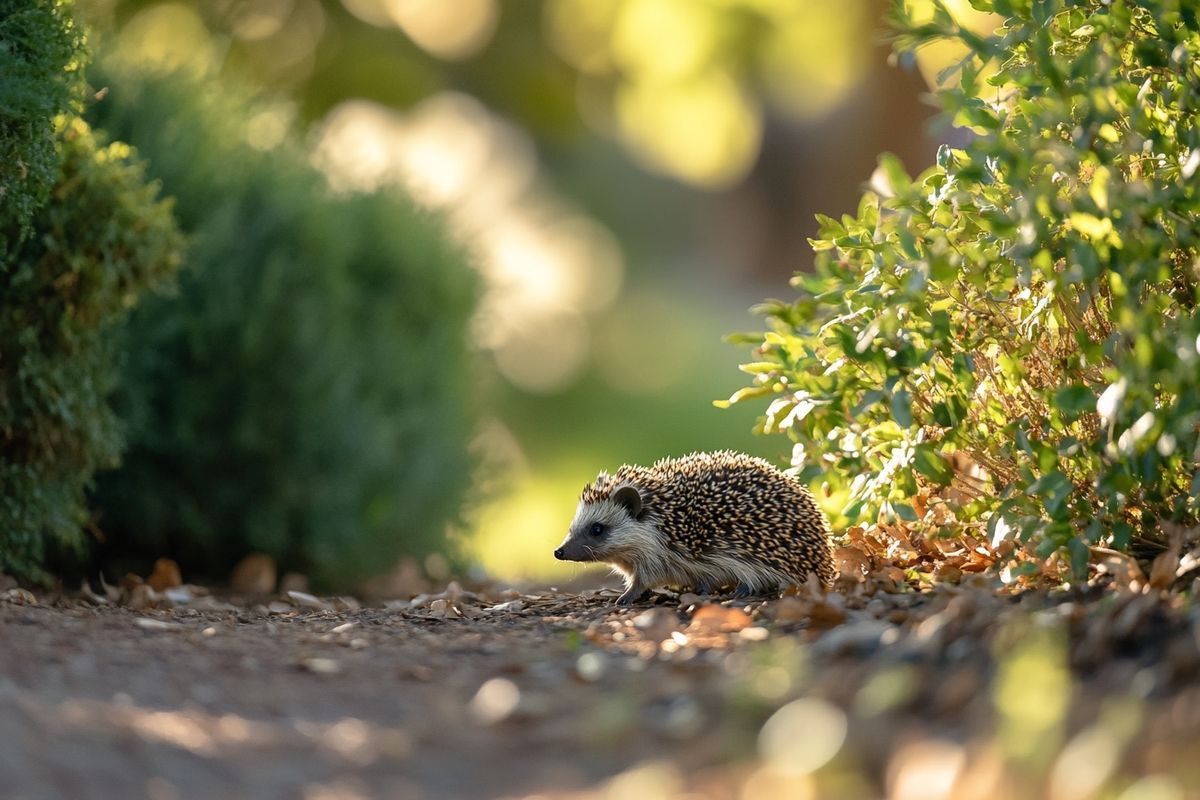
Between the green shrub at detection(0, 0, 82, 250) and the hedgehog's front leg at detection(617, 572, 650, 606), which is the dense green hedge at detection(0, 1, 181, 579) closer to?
the green shrub at detection(0, 0, 82, 250)

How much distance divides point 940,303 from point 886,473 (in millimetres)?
663

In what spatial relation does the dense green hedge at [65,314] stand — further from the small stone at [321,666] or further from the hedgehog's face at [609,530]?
the small stone at [321,666]

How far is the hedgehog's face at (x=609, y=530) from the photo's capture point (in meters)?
5.94

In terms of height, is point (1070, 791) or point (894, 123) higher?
point (894, 123)

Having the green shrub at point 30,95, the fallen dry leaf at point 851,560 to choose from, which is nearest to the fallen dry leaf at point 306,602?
the green shrub at point 30,95

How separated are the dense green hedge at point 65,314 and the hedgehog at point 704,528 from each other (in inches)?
91.0

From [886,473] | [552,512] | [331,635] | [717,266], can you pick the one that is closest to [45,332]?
[331,635]

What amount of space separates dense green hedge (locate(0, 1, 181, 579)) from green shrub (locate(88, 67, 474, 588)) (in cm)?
116

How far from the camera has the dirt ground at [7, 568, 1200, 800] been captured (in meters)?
2.83

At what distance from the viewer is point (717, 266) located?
24828mm

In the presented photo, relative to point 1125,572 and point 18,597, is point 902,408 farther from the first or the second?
point 18,597

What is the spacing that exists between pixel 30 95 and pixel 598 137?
18765 millimetres

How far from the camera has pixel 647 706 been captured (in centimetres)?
352

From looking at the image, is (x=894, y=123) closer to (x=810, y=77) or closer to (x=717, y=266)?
(x=810, y=77)
